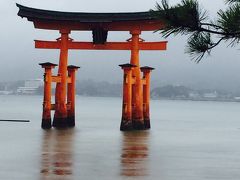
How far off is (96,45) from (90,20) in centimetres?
150

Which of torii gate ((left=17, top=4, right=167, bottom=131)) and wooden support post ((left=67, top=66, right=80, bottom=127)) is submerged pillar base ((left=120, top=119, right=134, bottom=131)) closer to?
torii gate ((left=17, top=4, right=167, bottom=131))

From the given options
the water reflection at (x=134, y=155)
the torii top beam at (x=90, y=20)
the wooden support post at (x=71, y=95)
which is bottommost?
the water reflection at (x=134, y=155)

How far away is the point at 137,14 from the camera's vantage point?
85.6ft

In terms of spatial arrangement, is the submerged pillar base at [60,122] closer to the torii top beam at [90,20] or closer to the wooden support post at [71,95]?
the wooden support post at [71,95]

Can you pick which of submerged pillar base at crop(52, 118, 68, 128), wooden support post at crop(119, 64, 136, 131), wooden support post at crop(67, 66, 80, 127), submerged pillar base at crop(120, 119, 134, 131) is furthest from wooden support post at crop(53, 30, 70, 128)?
wooden support post at crop(119, 64, 136, 131)

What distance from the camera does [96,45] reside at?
2755 centimetres

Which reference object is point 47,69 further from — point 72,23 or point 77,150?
point 77,150

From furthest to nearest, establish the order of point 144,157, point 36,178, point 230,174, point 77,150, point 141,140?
point 141,140 < point 77,150 < point 144,157 < point 230,174 < point 36,178

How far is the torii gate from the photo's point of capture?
1027 inches

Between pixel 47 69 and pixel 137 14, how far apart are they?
15.8 ft

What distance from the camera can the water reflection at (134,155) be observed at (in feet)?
44.6

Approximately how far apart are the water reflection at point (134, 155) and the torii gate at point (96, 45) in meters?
1.53

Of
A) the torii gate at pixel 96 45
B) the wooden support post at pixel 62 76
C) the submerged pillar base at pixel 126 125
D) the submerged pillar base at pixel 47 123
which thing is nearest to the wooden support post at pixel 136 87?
the torii gate at pixel 96 45

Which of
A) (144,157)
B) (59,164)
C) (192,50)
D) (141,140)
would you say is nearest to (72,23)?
(141,140)
